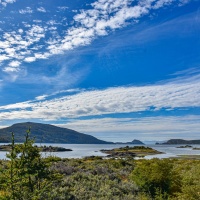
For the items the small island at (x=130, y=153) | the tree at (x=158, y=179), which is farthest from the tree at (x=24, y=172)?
the small island at (x=130, y=153)

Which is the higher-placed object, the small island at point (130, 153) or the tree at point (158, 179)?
the tree at point (158, 179)

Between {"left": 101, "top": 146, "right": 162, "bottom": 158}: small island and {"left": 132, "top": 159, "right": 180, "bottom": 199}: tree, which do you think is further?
{"left": 101, "top": 146, "right": 162, "bottom": 158}: small island

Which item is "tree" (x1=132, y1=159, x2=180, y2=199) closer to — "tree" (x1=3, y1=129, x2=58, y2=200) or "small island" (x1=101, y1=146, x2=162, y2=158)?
"tree" (x1=3, y1=129, x2=58, y2=200)

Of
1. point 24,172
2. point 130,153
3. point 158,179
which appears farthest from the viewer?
point 130,153

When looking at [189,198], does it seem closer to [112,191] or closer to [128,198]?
[128,198]

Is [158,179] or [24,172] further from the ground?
[24,172]

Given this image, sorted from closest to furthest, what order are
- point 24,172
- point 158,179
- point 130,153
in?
point 24,172 → point 158,179 → point 130,153

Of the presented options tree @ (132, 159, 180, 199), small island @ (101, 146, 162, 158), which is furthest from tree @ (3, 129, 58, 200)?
small island @ (101, 146, 162, 158)

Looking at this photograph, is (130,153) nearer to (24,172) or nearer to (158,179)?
(158,179)

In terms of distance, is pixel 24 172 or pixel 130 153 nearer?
pixel 24 172

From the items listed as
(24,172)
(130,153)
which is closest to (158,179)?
(24,172)

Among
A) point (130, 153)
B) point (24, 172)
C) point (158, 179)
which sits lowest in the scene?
point (130, 153)

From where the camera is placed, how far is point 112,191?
18219 mm

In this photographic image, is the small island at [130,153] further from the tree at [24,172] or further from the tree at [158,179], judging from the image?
the tree at [24,172]
